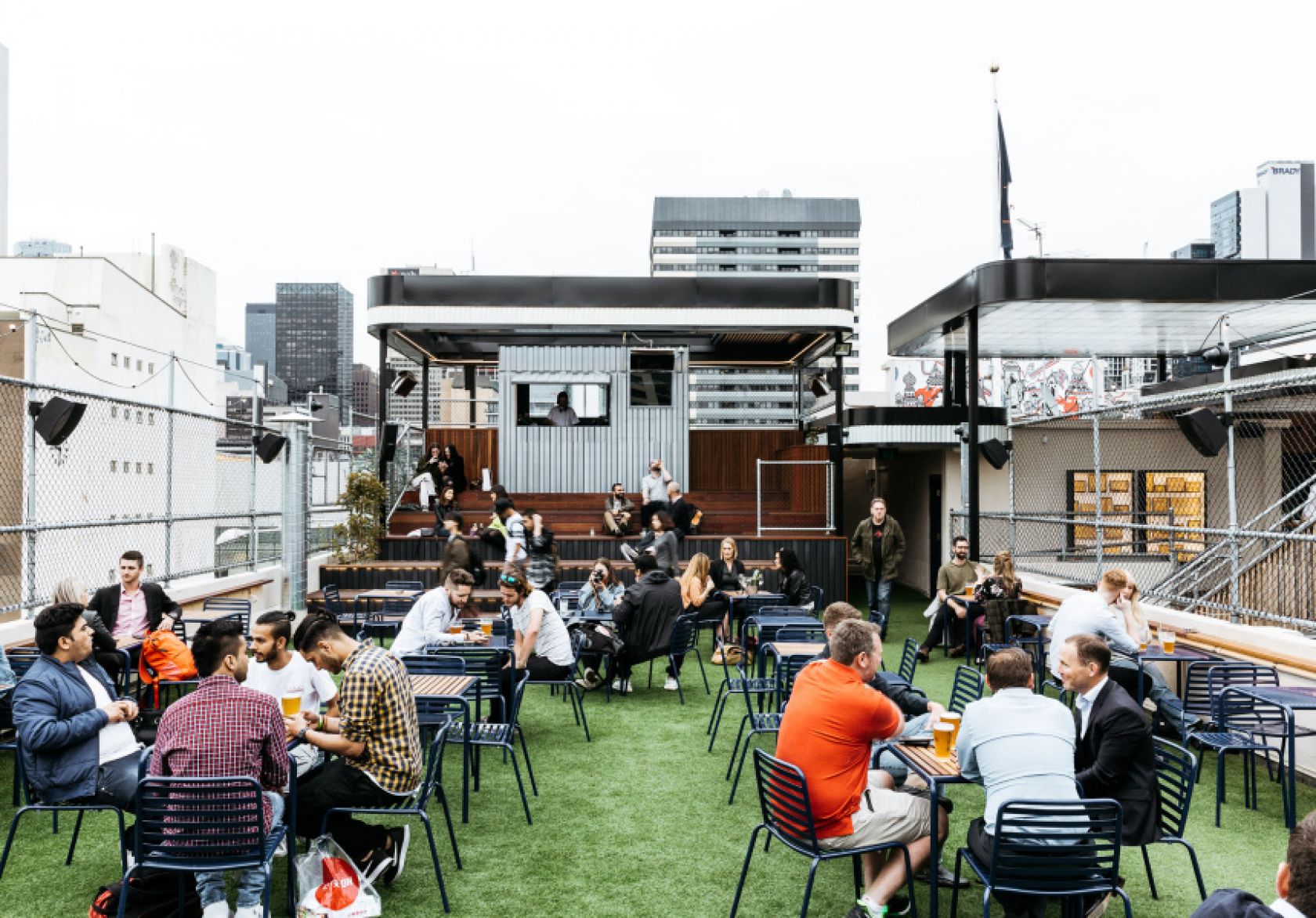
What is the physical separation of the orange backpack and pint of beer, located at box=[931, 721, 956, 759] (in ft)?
16.8

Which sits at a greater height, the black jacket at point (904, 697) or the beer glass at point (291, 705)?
the beer glass at point (291, 705)

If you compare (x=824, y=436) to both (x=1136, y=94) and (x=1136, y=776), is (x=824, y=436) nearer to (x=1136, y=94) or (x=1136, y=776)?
(x=1136, y=94)

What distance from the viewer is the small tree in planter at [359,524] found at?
50.1 feet

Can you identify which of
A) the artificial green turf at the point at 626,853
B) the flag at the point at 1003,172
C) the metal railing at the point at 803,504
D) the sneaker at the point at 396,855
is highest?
the flag at the point at 1003,172

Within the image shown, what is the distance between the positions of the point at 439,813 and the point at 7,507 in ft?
69.2

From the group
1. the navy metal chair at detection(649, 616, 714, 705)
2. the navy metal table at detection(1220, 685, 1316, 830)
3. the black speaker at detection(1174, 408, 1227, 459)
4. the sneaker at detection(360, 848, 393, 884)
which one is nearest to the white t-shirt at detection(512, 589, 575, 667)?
the navy metal chair at detection(649, 616, 714, 705)

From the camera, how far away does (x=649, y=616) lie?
9.02m

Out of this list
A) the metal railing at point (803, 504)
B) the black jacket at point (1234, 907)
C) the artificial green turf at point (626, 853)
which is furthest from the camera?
the metal railing at point (803, 504)

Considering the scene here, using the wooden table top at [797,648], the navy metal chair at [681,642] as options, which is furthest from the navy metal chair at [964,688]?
the navy metal chair at [681,642]

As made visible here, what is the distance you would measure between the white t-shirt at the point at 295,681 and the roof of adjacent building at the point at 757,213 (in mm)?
151876

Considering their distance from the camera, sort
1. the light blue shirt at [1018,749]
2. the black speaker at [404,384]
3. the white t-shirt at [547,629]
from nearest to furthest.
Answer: the light blue shirt at [1018,749] → the white t-shirt at [547,629] → the black speaker at [404,384]

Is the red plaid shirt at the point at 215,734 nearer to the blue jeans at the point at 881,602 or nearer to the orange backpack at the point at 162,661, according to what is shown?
the orange backpack at the point at 162,661

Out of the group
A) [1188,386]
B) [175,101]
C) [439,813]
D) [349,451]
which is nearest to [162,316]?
[175,101]

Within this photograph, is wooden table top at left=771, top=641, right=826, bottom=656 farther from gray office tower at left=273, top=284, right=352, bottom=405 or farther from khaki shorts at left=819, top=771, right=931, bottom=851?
gray office tower at left=273, top=284, right=352, bottom=405
